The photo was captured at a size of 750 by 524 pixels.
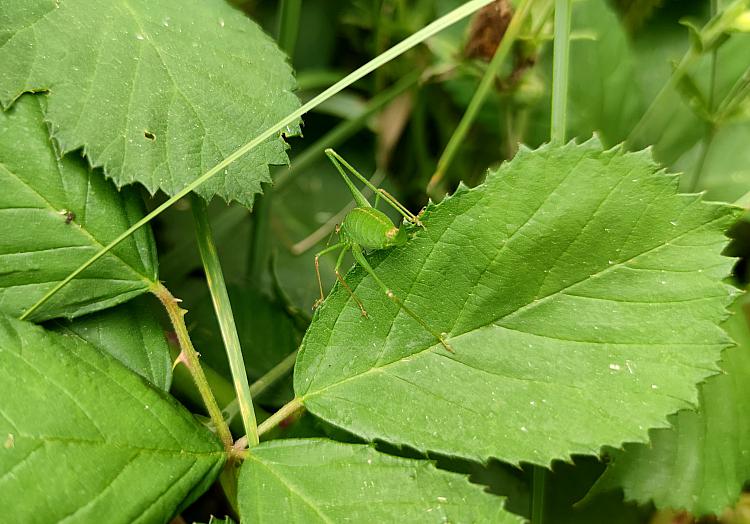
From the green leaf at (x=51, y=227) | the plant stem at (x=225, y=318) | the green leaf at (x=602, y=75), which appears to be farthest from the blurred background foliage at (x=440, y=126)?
the green leaf at (x=51, y=227)

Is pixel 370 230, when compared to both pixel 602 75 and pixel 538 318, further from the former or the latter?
pixel 602 75

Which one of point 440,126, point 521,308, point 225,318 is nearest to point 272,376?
point 225,318

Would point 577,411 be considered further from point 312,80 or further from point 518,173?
point 312,80

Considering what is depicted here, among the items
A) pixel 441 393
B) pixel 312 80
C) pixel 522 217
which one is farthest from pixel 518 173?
pixel 312 80

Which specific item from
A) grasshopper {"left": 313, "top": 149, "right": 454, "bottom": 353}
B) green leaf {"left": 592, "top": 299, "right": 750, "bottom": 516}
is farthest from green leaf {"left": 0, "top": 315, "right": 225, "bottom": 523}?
green leaf {"left": 592, "top": 299, "right": 750, "bottom": 516}

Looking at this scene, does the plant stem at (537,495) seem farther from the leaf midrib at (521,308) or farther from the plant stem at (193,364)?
the plant stem at (193,364)

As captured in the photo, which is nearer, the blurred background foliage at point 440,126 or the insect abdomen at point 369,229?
the insect abdomen at point 369,229
